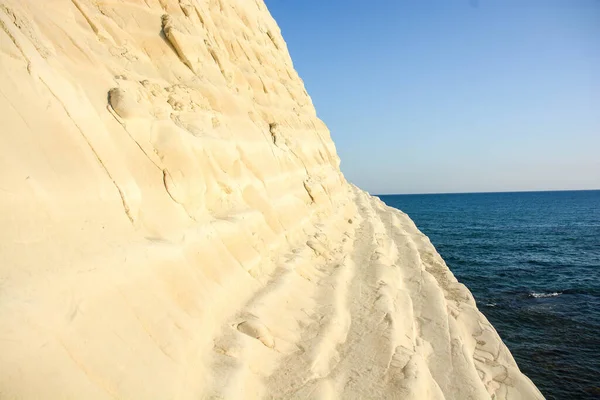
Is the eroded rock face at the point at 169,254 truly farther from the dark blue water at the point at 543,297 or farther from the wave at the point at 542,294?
the wave at the point at 542,294

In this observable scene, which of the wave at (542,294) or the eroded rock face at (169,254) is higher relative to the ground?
the eroded rock face at (169,254)

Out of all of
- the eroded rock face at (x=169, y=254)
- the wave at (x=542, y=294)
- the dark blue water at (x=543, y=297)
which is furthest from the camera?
the wave at (x=542, y=294)

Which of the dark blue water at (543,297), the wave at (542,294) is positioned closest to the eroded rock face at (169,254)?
the dark blue water at (543,297)

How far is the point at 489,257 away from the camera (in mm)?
29219

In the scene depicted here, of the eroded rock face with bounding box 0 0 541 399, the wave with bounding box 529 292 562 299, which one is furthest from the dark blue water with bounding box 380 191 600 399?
the eroded rock face with bounding box 0 0 541 399

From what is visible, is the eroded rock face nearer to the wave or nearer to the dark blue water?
the dark blue water

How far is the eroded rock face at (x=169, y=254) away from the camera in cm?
415

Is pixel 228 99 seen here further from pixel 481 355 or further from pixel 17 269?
pixel 481 355

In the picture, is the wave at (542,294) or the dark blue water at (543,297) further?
the wave at (542,294)

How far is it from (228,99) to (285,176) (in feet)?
11.7

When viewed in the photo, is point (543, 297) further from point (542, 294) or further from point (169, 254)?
point (169, 254)

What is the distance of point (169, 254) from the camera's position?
236 inches

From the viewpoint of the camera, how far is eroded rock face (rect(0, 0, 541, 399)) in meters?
4.15

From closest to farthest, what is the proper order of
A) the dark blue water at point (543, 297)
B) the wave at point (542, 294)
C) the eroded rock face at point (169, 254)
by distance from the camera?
1. the eroded rock face at point (169, 254)
2. the dark blue water at point (543, 297)
3. the wave at point (542, 294)
